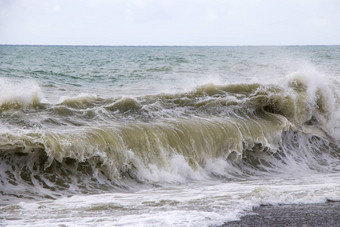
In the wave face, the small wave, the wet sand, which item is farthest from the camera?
the small wave

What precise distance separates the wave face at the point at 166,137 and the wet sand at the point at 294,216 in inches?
85.8

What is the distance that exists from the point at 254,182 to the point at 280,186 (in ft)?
2.08

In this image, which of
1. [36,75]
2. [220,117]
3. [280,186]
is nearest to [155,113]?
[220,117]

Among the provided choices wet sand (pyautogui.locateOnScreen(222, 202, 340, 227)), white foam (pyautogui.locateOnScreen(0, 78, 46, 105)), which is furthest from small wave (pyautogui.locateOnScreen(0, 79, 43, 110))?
wet sand (pyautogui.locateOnScreen(222, 202, 340, 227))

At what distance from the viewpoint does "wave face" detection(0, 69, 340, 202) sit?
648cm

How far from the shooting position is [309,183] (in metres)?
6.88

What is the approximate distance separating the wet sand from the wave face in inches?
85.8

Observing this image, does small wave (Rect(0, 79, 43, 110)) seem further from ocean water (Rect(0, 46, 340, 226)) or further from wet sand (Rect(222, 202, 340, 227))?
wet sand (Rect(222, 202, 340, 227))

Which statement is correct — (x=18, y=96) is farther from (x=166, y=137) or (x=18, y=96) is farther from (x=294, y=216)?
(x=294, y=216)

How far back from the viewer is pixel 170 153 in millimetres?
7559

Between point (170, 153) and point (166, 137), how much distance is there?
1.29 feet

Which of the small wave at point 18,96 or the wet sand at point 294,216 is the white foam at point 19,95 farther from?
the wet sand at point 294,216

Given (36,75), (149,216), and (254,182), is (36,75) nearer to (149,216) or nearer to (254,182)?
(254,182)

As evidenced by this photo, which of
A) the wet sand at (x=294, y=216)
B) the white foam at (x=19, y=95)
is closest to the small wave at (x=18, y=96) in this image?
the white foam at (x=19, y=95)
